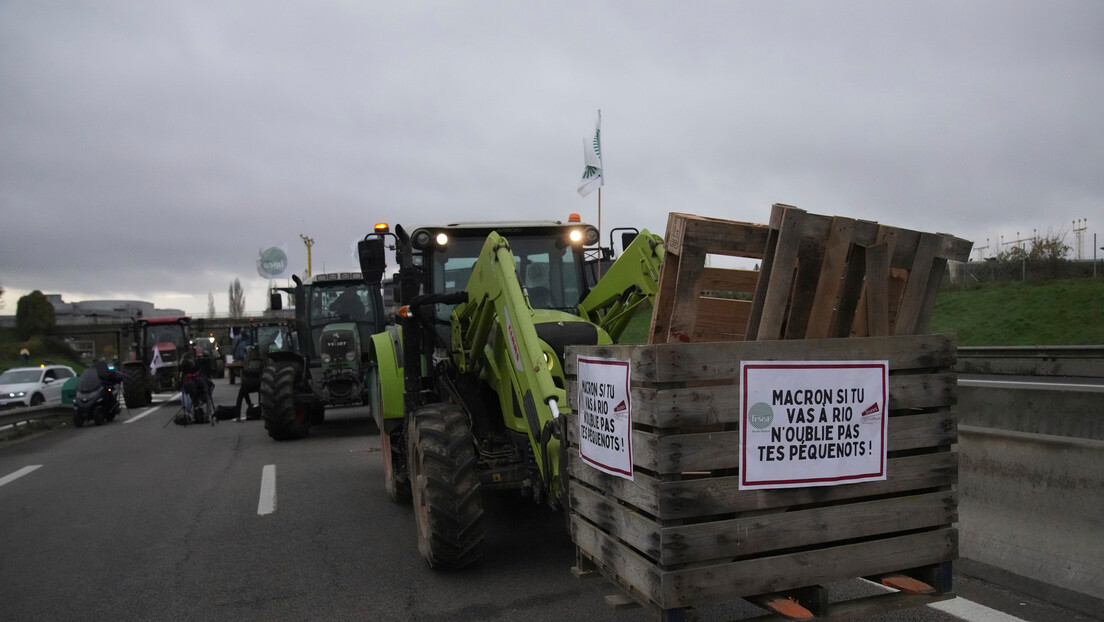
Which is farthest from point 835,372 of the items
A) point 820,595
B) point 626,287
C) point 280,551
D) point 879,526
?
point 280,551

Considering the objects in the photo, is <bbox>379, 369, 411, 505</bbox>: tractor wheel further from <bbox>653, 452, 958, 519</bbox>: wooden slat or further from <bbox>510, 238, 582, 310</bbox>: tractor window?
<bbox>653, 452, 958, 519</bbox>: wooden slat

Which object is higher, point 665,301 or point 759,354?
point 665,301

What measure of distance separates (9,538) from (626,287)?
6101mm

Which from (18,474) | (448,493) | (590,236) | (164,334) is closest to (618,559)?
(448,493)

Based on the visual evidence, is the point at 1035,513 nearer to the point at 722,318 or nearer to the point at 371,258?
the point at 722,318

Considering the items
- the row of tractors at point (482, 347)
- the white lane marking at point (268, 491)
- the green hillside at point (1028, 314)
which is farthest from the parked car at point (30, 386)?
the green hillside at point (1028, 314)

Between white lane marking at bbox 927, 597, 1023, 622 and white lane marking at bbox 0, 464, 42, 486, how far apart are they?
11097mm

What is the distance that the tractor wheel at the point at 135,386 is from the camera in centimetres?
2322

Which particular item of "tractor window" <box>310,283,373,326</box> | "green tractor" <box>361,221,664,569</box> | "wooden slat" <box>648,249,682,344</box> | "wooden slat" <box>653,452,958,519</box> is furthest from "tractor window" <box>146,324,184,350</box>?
"wooden slat" <box>653,452,958,519</box>

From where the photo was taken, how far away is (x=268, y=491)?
29.8 ft

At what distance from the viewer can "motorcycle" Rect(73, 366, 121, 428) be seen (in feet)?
61.1

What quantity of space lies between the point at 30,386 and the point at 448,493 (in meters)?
23.3

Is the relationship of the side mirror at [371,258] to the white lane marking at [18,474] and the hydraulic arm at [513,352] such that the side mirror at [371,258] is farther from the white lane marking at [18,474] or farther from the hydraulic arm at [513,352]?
the white lane marking at [18,474]

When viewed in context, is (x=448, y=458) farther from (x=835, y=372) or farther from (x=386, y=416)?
(x=835, y=372)
